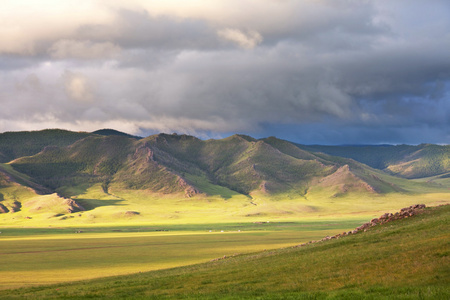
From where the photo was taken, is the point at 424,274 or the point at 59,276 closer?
the point at 424,274

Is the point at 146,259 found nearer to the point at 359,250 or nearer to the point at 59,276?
the point at 59,276

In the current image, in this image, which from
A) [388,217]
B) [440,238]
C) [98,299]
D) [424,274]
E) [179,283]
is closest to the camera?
[424,274]

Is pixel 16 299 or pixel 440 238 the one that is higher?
pixel 440 238

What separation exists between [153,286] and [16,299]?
35.8 feet

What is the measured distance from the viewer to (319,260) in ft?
139

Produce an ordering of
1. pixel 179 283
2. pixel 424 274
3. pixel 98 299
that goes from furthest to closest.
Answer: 1. pixel 179 283
2. pixel 98 299
3. pixel 424 274

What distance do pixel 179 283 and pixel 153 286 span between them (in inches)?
85.5

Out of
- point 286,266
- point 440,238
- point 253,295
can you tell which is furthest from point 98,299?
point 440,238

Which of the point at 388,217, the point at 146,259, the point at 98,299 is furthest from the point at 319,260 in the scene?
the point at 146,259

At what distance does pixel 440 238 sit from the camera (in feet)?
125

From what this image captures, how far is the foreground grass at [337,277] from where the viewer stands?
2847 cm

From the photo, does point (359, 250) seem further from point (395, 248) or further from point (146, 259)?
point (146, 259)

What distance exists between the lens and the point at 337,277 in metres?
33.5

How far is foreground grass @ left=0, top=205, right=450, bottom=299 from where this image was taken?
28.5 metres
